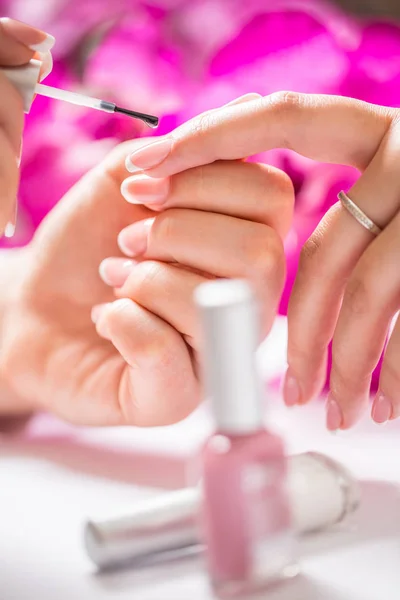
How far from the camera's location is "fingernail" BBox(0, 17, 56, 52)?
553mm

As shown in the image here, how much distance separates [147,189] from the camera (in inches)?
25.0

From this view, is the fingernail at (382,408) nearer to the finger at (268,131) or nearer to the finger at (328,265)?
the finger at (328,265)

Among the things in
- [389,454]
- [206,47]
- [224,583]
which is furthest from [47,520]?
[206,47]

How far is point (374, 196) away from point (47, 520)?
1.17ft

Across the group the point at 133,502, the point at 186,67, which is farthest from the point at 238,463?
the point at 186,67

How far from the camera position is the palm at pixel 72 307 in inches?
29.3

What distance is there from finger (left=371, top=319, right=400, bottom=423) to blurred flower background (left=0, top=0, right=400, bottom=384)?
0.91ft

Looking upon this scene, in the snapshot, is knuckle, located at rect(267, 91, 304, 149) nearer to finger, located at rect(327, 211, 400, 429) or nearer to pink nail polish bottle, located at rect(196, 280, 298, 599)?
finger, located at rect(327, 211, 400, 429)

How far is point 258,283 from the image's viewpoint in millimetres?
615

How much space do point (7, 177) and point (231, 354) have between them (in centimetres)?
30

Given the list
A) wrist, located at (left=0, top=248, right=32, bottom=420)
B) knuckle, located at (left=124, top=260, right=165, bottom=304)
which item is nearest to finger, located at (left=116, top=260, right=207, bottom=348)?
knuckle, located at (left=124, top=260, right=165, bottom=304)

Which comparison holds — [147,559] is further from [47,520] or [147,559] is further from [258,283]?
[258,283]

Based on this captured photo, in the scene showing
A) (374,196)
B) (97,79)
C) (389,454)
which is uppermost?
(374,196)

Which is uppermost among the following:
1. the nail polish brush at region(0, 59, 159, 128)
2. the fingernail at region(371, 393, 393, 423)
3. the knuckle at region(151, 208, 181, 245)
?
the nail polish brush at region(0, 59, 159, 128)
